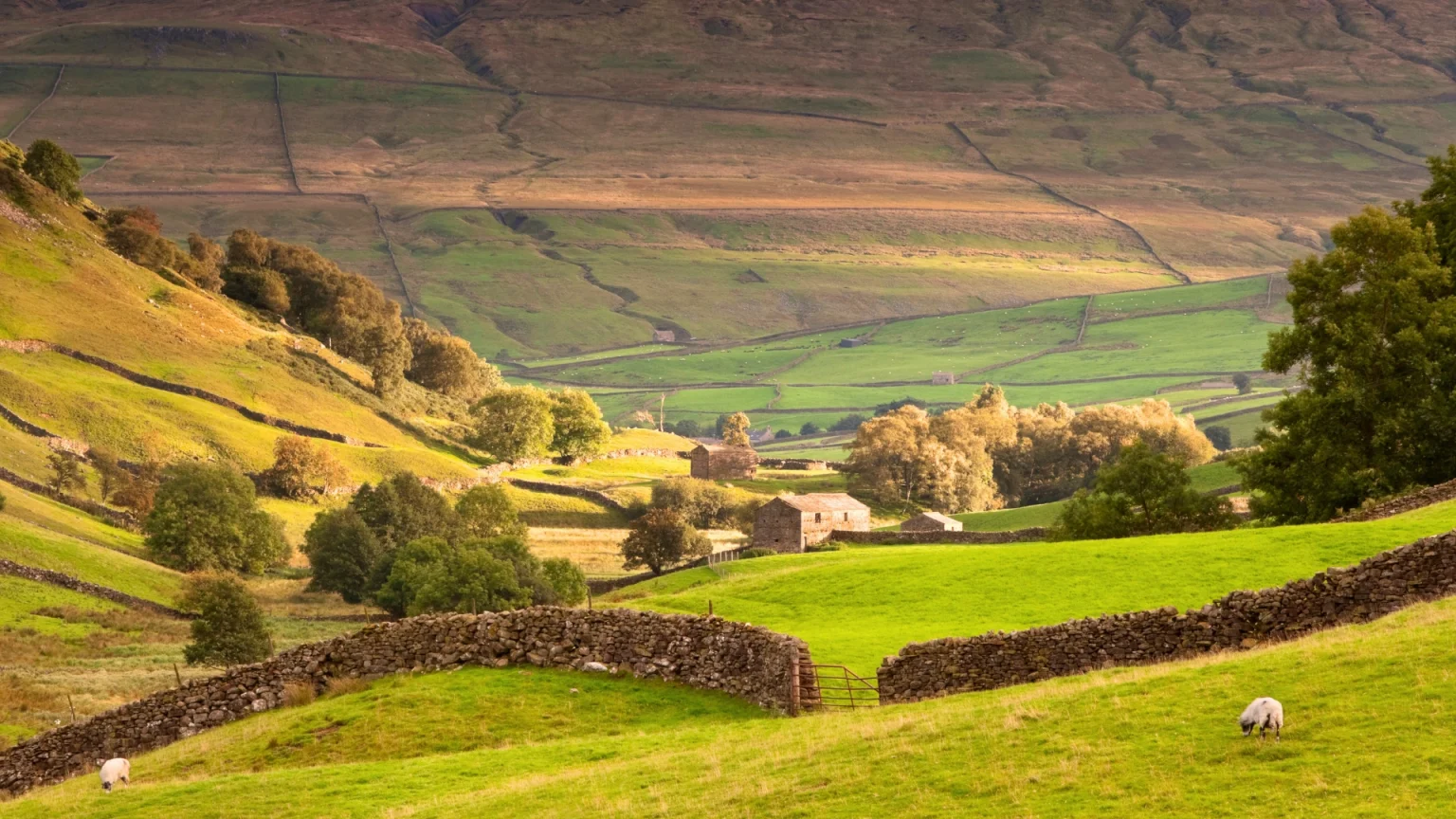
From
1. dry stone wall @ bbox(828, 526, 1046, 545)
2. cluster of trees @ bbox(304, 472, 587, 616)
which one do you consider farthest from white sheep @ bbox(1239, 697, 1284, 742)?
dry stone wall @ bbox(828, 526, 1046, 545)

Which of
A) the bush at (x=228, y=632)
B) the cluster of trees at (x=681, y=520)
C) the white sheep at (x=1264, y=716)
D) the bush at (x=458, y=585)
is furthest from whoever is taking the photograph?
the cluster of trees at (x=681, y=520)

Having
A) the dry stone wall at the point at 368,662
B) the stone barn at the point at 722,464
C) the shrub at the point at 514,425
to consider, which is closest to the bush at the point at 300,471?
the shrub at the point at 514,425

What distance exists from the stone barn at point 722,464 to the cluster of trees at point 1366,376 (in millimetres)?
105151

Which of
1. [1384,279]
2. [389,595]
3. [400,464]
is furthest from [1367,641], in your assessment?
[400,464]

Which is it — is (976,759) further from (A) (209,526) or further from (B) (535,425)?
(B) (535,425)

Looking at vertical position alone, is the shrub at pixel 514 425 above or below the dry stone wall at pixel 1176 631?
below

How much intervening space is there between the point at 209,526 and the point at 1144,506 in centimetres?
5597

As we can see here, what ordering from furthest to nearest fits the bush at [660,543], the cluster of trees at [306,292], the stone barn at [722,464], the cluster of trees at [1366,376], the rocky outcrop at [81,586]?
the stone barn at [722,464]
the cluster of trees at [306,292]
the bush at [660,543]
the rocky outcrop at [81,586]
the cluster of trees at [1366,376]

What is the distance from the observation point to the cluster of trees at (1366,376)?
50.2 m

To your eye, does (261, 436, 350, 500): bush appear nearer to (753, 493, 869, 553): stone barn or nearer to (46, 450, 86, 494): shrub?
(46, 450, 86, 494): shrub

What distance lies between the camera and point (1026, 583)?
40.8 metres

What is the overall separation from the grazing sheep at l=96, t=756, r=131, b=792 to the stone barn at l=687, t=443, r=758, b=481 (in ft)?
430

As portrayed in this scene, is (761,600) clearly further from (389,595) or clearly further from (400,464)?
(400,464)

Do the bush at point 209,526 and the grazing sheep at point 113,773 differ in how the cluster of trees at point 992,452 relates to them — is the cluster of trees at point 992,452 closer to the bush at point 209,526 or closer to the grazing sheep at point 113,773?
the bush at point 209,526
